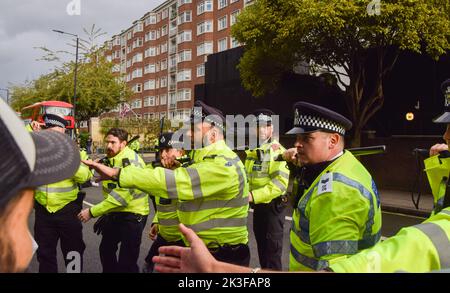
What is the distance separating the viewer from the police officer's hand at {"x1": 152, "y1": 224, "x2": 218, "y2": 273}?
1.42 meters

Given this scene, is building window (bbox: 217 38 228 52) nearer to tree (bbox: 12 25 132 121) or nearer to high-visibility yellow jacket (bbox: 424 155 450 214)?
tree (bbox: 12 25 132 121)

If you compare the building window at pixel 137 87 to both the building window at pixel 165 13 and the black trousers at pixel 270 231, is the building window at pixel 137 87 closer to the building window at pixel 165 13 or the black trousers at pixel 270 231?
the building window at pixel 165 13

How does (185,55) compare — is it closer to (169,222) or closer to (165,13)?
(165,13)

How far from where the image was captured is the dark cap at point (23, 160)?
0.81 meters

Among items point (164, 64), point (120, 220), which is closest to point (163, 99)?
point (164, 64)

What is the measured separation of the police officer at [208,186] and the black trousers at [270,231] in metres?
1.86

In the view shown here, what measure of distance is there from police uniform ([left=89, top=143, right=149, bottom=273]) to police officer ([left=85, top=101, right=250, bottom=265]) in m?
1.33

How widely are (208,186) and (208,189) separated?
0.02 metres

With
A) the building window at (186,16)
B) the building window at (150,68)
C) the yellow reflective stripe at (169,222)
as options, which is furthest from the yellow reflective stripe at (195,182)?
the building window at (150,68)

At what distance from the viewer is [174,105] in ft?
176

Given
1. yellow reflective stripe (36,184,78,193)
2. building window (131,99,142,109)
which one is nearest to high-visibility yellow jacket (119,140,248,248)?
yellow reflective stripe (36,184,78,193)

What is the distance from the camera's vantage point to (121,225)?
4.44 meters

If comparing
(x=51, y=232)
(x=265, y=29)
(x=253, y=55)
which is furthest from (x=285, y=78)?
(x=51, y=232)
